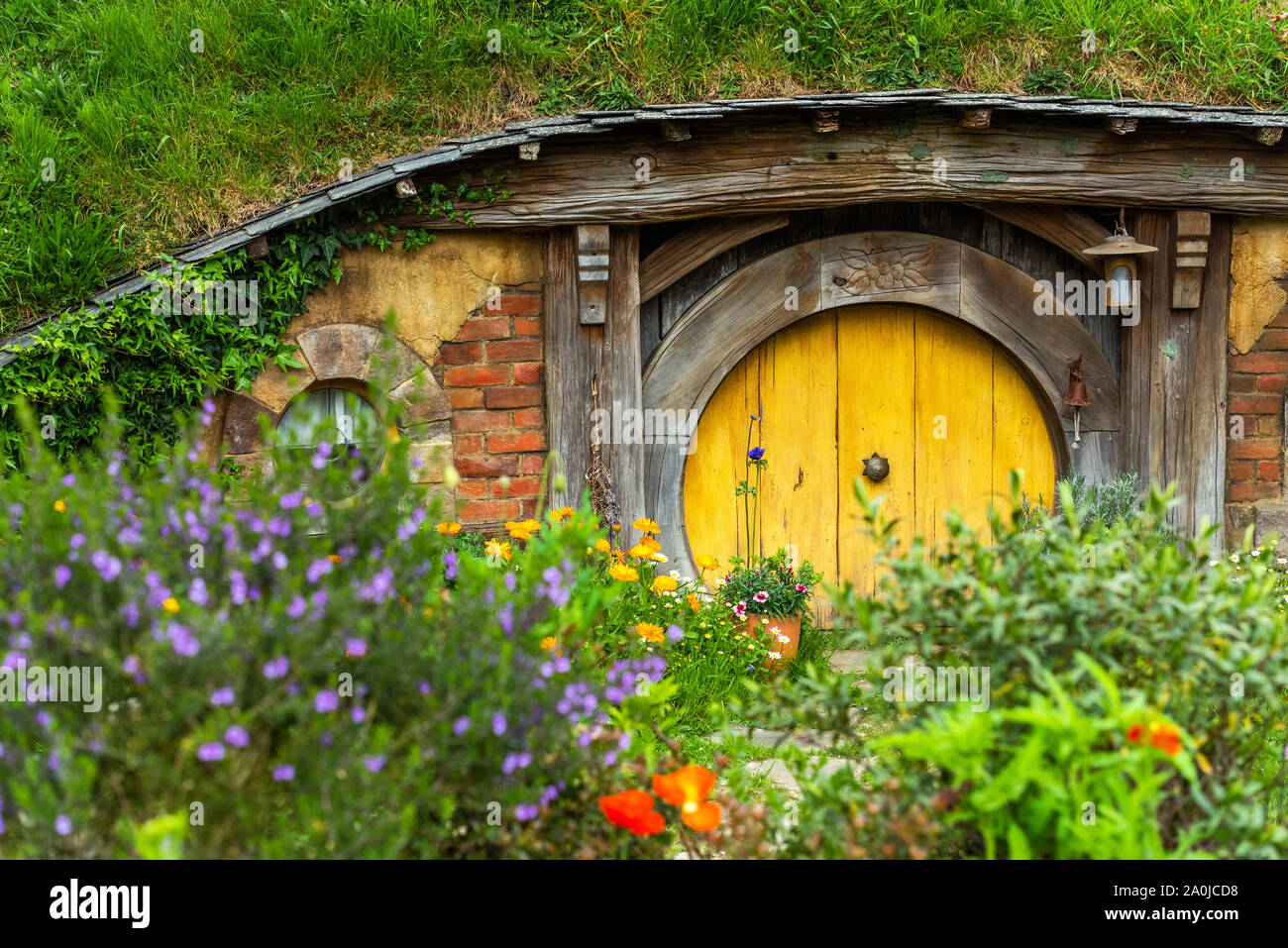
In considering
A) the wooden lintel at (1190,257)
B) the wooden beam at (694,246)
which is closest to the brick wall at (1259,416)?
the wooden lintel at (1190,257)

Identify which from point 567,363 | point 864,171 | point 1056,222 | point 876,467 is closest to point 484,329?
point 567,363

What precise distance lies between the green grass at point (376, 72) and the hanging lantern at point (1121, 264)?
2.23 feet

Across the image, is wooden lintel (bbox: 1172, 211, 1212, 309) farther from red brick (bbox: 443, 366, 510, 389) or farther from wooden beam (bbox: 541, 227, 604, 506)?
red brick (bbox: 443, 366, 510, 389)

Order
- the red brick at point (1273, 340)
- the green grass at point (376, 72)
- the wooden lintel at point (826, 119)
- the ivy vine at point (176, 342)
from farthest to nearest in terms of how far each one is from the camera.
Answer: the red brick at point (1273, 340) → the wooden lintel at point (826, 119) → the green grass at point (376, 72) → the ivy vine at point (176, 342)

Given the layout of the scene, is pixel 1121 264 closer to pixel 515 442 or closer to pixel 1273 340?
pixel 1273 340

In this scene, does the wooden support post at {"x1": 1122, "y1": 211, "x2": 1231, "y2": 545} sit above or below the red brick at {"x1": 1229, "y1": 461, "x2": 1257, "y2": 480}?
above

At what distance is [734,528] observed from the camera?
5746mm

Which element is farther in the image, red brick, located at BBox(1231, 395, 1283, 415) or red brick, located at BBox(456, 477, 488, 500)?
red brick, located at BBox(1231, 395, 1283, 415)

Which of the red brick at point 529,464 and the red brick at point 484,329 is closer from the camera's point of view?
the red brick at point 484,329

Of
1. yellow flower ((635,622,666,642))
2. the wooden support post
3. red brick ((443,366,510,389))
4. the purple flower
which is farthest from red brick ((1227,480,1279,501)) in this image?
the purple flower

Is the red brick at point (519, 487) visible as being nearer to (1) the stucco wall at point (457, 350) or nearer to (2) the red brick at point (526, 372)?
(1) the stucco wall at point (457, 350)

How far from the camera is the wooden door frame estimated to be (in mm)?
5441

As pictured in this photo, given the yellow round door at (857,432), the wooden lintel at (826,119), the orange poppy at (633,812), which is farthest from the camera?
the yellow round door at (857,432)

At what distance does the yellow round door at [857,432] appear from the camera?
5680mm
